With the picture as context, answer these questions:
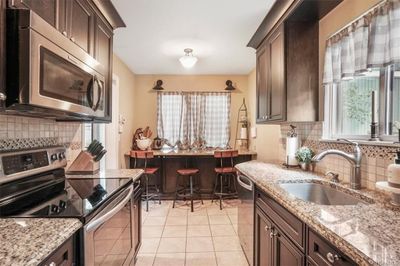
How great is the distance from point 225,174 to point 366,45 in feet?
10.5

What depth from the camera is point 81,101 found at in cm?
155

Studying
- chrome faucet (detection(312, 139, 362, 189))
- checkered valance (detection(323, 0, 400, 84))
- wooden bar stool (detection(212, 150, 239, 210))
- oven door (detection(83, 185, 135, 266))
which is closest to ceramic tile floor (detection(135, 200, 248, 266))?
wooden bar stool (detection(212, 150, 239, 210))

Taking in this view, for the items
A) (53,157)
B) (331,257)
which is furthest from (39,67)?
(331,257)

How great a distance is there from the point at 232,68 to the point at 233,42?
142cm

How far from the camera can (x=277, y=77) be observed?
7.84 feet

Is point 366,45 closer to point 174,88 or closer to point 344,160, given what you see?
point 344,160

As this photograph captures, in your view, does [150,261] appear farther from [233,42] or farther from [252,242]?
[233,42]

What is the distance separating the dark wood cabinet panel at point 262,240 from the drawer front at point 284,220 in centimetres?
8

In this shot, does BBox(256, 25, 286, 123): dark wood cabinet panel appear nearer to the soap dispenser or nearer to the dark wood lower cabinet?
the dark wood lower cabinet

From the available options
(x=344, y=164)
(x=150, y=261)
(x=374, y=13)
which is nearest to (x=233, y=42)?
(x=374, y=13)

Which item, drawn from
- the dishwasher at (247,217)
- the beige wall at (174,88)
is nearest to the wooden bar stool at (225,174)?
the beige wall at (174,88)

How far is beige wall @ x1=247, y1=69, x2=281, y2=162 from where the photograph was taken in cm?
348

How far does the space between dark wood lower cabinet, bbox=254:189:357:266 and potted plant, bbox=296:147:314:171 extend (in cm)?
57

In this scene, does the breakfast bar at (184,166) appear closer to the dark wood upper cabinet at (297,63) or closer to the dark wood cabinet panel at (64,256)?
the dark wood upper cabinet at (297,63)
